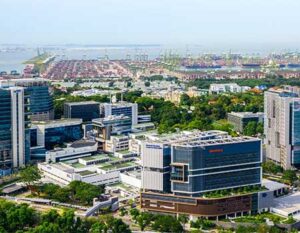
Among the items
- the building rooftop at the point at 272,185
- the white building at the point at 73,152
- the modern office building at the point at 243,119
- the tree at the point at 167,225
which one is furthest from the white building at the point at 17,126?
the modern office building at the point at 243,119

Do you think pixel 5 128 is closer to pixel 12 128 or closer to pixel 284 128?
pixel 12 128

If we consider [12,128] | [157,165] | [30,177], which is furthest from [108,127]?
[157,165]

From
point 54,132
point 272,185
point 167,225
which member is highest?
point 54,132

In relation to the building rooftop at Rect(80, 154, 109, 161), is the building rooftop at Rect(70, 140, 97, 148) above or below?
above

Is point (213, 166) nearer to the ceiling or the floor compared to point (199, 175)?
nearer to the ceiling

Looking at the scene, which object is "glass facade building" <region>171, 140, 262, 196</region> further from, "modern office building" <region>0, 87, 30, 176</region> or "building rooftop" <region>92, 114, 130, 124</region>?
"building rooftop" <region>92, 114, 130, 124</region>

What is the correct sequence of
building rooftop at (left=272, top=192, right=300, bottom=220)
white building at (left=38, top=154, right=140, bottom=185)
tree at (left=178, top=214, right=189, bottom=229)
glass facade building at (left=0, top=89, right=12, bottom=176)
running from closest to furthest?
tree at (left=178, top=214, right=189, bottom=229) → building rooftop at (left=272, top=192, right=300, bottom=220) → white building at (left=38, top=154, right=140, bottom=185) → glass facade building at (left=0, top=89, right=12, bottom=176)

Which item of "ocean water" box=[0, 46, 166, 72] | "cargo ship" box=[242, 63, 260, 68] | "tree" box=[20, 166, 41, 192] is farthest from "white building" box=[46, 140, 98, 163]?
"ocean water" box=[0, 46, 166, 72]
